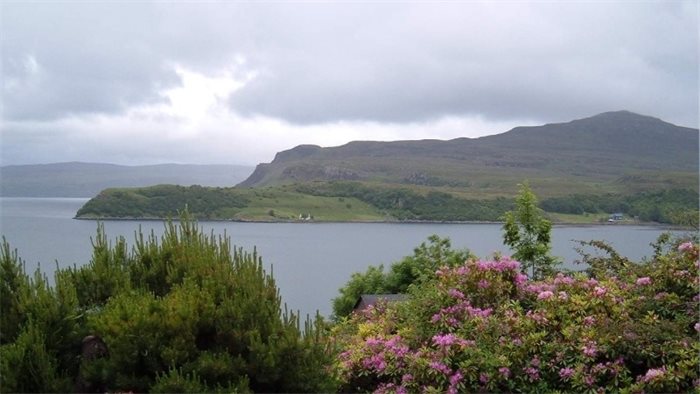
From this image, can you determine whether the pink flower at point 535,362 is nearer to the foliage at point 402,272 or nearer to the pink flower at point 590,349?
the pink flower at point 590,349

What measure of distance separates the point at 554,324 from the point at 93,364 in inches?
202

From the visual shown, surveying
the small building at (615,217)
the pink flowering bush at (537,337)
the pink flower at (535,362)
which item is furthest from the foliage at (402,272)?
the small building at (615,217)

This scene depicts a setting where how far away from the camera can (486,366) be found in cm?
756

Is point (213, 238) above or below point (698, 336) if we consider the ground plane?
above

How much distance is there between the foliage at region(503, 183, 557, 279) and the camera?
14.4m

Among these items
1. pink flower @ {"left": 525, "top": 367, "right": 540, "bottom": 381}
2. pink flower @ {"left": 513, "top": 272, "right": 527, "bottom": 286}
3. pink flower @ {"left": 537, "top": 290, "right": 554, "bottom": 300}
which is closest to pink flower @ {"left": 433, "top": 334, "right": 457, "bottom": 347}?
pink flower @ {"left": 525, "top": 367, "right": 540, "bottom": 381}

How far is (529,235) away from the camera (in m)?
14.7

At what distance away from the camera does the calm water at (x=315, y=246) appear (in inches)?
2238

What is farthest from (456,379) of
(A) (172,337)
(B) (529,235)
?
(B) (529,235)

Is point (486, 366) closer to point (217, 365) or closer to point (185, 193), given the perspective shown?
point (217, 365)

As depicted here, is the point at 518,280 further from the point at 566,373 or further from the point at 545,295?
the point at 566,373

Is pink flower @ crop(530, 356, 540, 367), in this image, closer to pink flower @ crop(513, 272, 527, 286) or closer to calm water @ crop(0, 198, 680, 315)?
pink flower @ crop(513, 272, 527, 286)

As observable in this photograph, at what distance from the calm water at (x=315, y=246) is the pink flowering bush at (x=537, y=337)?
76.1 feet

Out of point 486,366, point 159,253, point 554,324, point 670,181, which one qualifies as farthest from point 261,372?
point 670,181
